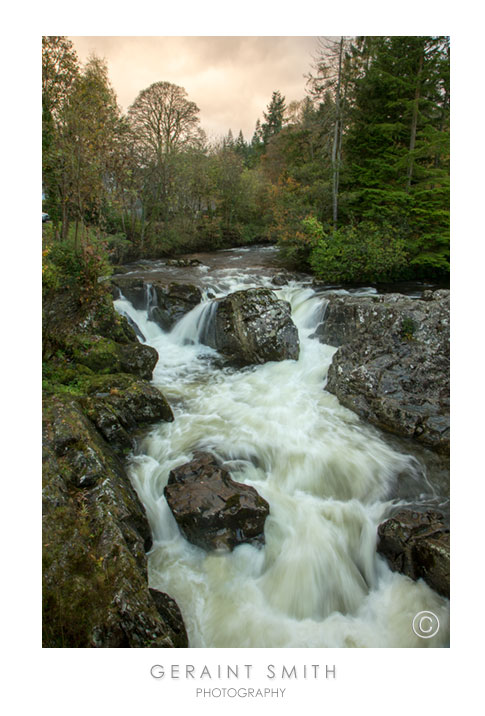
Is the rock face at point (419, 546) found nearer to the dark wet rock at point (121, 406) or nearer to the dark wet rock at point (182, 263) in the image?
the dark wet rock at point (121, 406)

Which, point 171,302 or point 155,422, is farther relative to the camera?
point 171,302

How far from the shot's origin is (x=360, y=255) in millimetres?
9727

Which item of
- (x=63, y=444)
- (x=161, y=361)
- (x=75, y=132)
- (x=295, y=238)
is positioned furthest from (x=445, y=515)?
(x=295, y=238)

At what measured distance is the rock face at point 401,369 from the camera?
4.50 m

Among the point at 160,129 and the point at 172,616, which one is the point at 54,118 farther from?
the point at 160,129

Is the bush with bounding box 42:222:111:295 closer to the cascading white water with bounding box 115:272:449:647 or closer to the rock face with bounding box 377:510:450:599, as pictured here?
the cascading white water with bounding box 115:272:449:647

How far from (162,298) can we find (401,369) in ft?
19.4

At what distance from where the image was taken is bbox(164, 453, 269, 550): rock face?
124 inches

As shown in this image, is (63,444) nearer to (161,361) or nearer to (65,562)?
(65,562)

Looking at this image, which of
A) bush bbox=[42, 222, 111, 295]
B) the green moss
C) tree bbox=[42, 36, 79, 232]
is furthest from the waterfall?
the green moss

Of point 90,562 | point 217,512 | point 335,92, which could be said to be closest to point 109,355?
point 217,512

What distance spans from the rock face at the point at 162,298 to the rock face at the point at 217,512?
5.57 m

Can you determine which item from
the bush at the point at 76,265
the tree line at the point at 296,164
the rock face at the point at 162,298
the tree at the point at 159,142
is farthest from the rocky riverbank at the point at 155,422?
the tree at the point at 159,142

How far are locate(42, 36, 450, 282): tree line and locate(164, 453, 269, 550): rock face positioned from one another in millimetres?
3709
